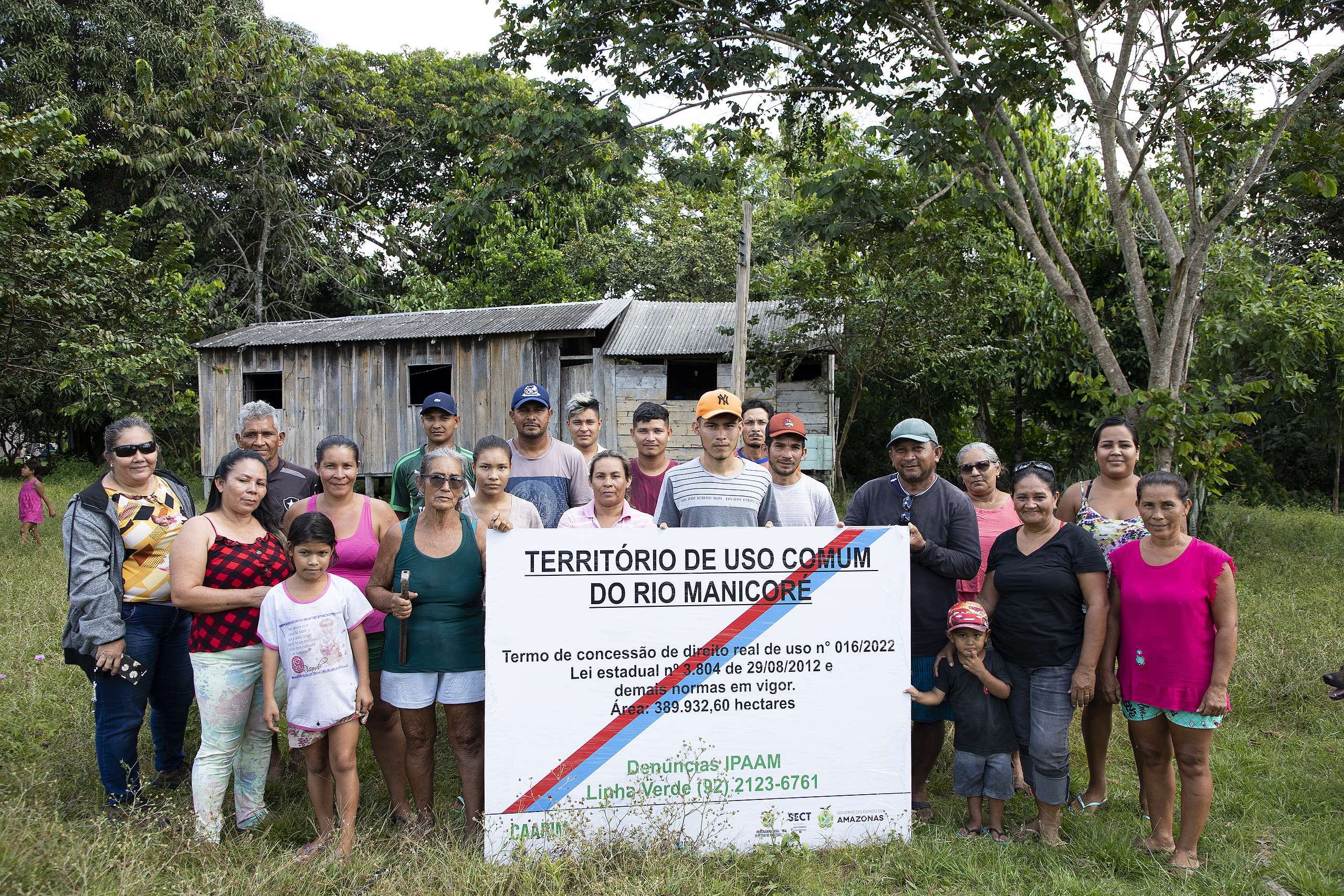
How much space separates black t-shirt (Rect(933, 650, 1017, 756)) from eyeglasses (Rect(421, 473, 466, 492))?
2.47 meters

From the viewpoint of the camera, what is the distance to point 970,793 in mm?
4000

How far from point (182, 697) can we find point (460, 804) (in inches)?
59.4

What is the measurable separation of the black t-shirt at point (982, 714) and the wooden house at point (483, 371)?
10.6 meters

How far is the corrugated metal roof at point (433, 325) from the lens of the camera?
15594 millimetres

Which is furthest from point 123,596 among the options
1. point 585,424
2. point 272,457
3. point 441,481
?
point 585,424

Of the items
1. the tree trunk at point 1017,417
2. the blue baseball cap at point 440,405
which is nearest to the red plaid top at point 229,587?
the blue baseball cap at point 440,405

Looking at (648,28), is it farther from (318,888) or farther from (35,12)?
(35,12)

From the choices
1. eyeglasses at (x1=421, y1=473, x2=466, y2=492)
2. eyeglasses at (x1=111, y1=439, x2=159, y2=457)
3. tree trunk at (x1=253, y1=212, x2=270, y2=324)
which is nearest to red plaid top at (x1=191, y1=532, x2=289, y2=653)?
eyeglasses at (x1=111, y1=439, x2=159, y2=457)

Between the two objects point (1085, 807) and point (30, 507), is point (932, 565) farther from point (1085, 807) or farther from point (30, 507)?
point (30, 507)

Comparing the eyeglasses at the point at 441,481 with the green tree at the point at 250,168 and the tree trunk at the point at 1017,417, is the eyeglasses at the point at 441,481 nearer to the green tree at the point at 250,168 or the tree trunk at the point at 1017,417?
the tree trunk at the point at 1017,417

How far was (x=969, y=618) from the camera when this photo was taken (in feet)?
12.8

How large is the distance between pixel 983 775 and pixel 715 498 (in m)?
1.80

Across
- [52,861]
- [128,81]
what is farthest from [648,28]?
[128,81]

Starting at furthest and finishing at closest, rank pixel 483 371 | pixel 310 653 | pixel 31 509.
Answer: pixel 483 371
pixel 31 509
pixel 310 653
